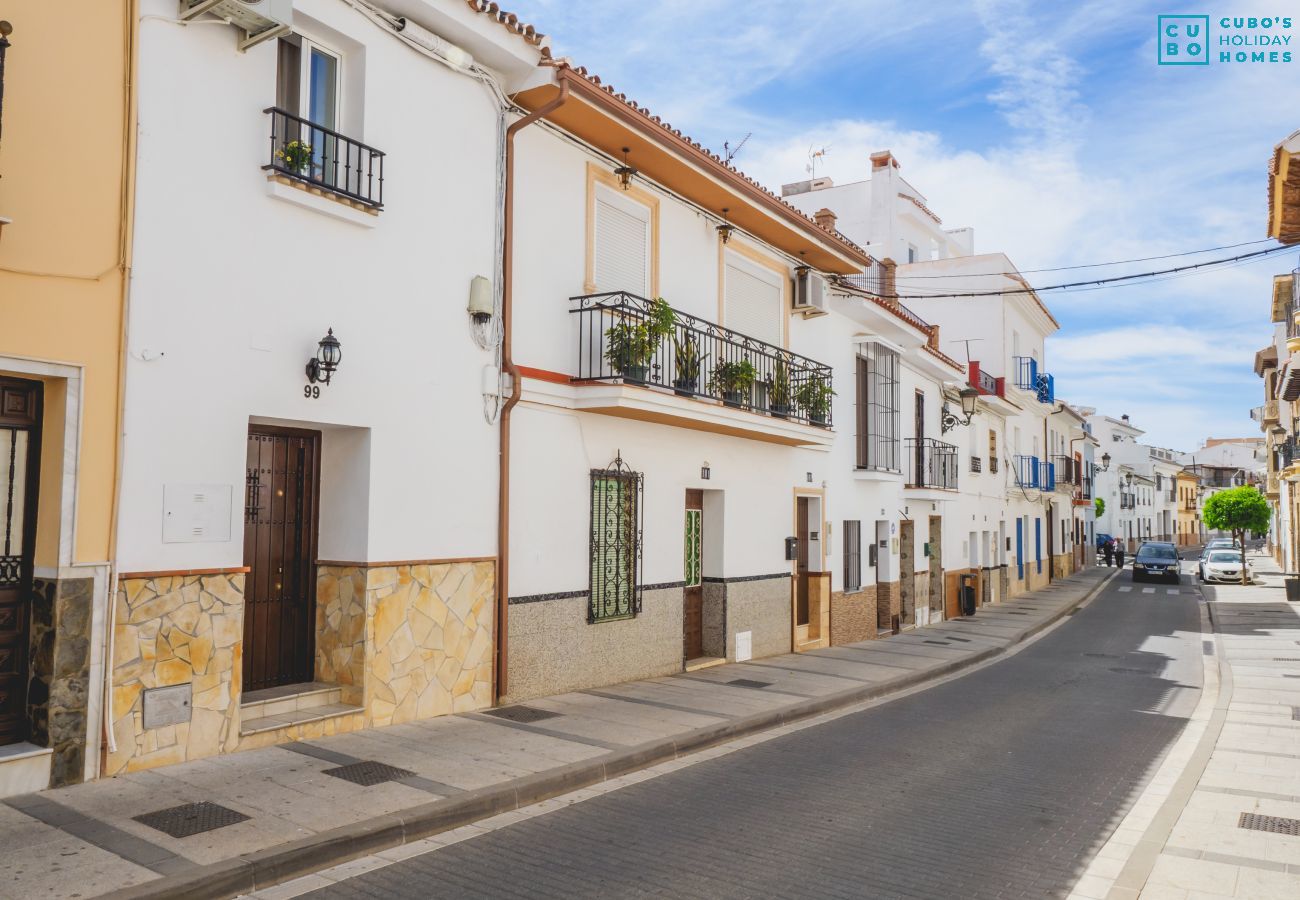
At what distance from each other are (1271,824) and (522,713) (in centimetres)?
591

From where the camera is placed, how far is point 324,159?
738 centimetres

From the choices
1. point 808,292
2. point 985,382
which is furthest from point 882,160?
point 808,292

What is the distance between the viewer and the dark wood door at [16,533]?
5871 mm

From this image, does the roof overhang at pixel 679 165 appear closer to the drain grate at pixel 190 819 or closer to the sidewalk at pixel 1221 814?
the drain grate at pixel 190 819

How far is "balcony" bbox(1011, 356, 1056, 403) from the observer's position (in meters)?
29.5

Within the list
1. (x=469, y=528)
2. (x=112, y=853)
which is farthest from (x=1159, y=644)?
(x=112, y=853)

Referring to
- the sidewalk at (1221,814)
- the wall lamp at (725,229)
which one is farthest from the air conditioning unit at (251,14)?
the sidewalk at (1221,814)

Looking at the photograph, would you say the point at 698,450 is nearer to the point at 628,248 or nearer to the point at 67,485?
the point at 628,248

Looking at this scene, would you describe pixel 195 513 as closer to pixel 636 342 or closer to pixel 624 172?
pixel 636 342

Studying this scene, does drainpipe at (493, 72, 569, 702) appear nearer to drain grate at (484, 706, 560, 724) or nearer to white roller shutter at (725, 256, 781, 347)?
drain grate at (484, 706, 560, 724)

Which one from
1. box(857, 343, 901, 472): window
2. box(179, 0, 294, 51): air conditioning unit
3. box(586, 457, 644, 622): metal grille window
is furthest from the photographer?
box(857, 343, 901, 472): window

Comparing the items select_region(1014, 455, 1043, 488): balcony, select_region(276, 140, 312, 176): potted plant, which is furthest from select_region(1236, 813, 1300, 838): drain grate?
select_region(1014, 455, 1043, 488): balcony

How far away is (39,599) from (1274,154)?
1131 centimetres

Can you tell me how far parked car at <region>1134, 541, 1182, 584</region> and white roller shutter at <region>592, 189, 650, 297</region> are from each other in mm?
32062
